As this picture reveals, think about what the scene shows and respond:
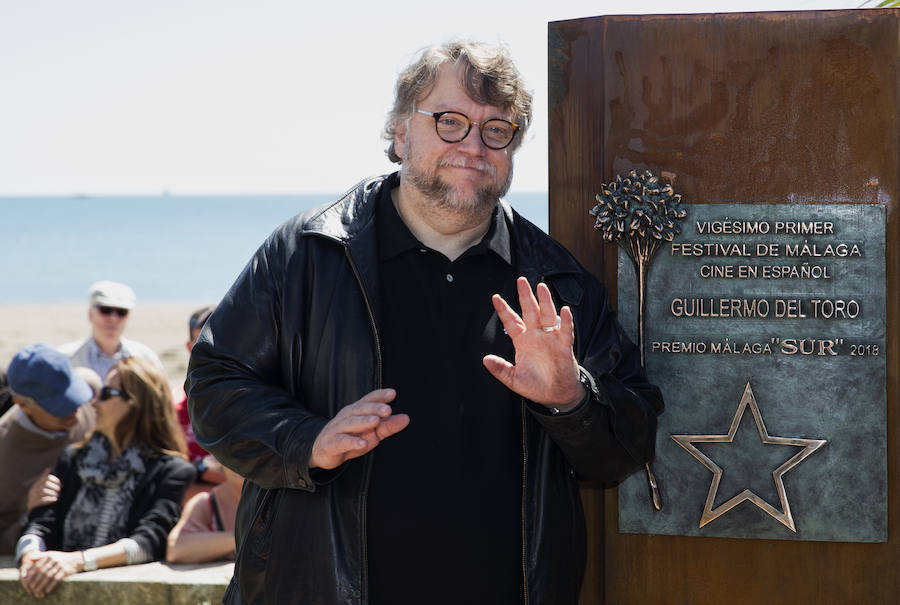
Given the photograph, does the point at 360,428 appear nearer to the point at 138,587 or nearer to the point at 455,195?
the point at 455,195

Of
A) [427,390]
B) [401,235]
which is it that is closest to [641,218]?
[401,235]

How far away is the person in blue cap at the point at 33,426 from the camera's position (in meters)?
4.49

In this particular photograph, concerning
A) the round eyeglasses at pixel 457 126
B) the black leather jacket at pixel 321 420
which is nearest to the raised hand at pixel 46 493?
the black leather jacket at pixel 321 420

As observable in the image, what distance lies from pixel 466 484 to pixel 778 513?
1.01m

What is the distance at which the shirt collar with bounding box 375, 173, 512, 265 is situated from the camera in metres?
2.58

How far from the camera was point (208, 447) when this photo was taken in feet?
7.87

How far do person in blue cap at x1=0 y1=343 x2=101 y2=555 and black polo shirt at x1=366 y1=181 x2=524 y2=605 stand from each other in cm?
262

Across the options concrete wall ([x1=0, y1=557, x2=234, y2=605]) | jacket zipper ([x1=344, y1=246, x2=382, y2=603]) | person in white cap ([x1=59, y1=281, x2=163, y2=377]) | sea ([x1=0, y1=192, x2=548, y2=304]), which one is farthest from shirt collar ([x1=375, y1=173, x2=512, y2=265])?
sea ([x1=0, y1=192, x2=548, y2=304])

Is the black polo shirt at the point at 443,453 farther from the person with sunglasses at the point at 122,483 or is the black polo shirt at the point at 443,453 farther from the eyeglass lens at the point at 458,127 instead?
the person with sunglasses at the point at 122,483

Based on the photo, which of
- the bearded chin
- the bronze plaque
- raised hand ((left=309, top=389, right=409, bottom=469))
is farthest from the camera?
the bronze plaque

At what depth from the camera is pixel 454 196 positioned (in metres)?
2.55

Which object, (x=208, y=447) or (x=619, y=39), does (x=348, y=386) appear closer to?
(x=208, y=447)

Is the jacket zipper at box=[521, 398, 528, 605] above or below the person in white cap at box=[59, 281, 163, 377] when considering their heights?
below

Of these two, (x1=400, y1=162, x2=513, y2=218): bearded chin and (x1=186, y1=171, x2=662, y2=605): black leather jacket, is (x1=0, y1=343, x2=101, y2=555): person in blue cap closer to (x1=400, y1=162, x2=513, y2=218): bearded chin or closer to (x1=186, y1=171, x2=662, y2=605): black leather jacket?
(x1=186, y1=171, x2=662, y2=605): black leather jacket
